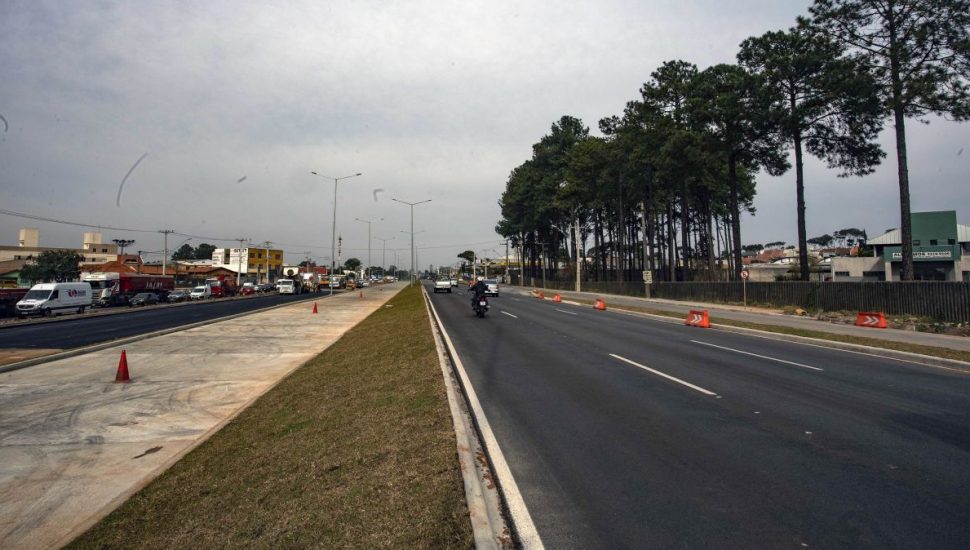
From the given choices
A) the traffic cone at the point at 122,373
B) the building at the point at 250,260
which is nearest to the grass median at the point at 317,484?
the traffic cone at the point at 122,373

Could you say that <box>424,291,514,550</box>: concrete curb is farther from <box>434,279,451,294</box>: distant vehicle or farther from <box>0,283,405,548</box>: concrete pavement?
<box>434,279,451,294</box>: distant vehicle

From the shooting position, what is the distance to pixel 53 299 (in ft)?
105

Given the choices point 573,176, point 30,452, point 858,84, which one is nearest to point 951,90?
point 858,84

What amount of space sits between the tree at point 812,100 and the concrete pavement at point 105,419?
29.4 m

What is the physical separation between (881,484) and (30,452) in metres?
9.91

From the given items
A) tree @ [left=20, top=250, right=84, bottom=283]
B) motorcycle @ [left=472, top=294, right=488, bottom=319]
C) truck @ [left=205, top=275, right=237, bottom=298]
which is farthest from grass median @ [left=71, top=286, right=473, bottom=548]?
tree @ [left=20, top=250, right=84, bottom=283]

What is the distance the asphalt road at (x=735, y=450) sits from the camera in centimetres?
384

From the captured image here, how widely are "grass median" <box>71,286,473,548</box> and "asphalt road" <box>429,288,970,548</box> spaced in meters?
0.86

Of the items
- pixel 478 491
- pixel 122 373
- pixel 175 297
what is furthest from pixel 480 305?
pixel 175 297

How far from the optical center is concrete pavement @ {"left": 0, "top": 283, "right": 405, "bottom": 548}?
5191 mm

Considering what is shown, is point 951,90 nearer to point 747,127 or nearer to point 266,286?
point 747,127

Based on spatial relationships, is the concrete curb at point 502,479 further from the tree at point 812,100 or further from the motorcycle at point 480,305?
the tree at point 812,100

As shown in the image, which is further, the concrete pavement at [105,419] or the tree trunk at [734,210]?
the tree trunk at [734,210]

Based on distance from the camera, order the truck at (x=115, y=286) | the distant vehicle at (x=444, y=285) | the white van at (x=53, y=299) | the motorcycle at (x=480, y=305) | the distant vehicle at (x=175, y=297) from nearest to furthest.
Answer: the motorcycle at (x=480, y=305) < the white van at (x=53, y=299) < the truck at (x=115, y=286) < the distant vehicle at (x=175, y=297) < the distant vehicle at (x=444, y=285)
